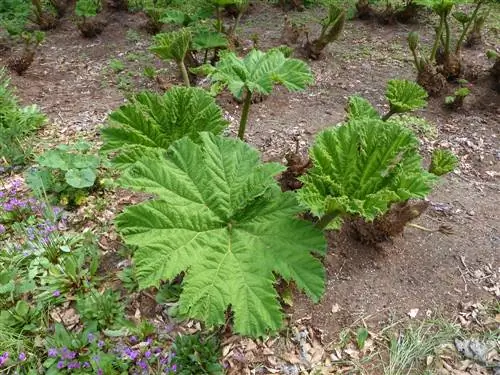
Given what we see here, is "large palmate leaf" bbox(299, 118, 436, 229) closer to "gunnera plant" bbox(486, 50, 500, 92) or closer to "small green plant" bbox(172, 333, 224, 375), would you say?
"small green plant" bbox(172, 333, 224, 375)

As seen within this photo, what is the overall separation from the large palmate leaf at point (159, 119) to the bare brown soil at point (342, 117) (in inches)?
45.1

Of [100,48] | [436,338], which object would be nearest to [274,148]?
[436,338]

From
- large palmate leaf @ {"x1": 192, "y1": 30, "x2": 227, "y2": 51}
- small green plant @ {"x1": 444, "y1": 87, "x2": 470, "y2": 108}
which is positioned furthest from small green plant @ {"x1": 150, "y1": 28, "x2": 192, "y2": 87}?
small green plant @ {"x1": 444, "y1": 87, "x2": 470, "y2": 108}

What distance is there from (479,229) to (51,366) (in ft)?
9.11

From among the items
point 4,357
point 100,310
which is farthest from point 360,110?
point 4,357

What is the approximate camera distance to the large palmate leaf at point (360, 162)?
191 centimetres

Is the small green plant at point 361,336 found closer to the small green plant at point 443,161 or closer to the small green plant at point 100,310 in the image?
the small green plant at point 443,161

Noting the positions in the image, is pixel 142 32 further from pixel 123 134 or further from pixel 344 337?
pixel 344 337

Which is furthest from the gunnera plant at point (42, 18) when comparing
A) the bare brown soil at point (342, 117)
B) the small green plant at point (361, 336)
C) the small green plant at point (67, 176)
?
the small green plant at point (361, 336)

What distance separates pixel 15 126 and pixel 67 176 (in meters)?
1.07

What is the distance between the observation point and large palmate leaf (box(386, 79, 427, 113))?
243 cm

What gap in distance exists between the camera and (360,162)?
1974mm

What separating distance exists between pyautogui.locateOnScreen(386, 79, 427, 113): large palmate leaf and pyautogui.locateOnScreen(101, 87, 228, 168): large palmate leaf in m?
0.97

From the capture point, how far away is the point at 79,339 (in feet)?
7.46
